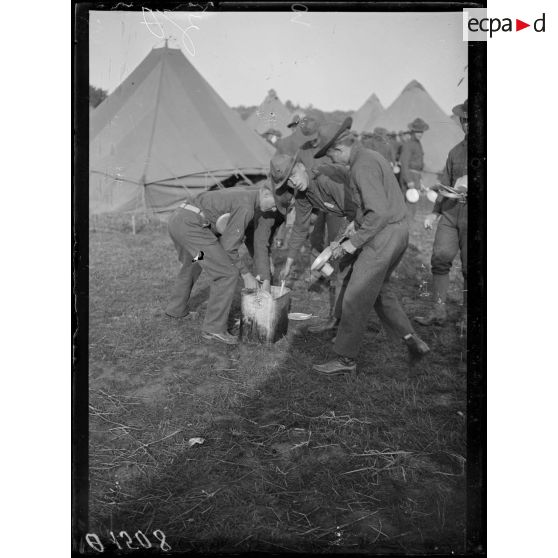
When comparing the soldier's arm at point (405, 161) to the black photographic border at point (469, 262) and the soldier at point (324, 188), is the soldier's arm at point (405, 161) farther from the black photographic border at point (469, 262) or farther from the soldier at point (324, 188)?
the black photographic border at point (469, 262)

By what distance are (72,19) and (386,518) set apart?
293 centimetres

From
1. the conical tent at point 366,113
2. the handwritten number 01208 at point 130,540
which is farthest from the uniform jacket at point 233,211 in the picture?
the conical tent at point 366,113

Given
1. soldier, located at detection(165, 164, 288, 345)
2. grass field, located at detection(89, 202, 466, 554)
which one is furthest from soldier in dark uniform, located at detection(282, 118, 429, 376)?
soldier, located at detection(165, 164, 288, 345)

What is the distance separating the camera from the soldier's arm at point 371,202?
13.5 ft

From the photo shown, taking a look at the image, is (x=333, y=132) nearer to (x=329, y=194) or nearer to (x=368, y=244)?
(x=329, y=194)

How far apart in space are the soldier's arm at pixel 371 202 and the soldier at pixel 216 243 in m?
1.06

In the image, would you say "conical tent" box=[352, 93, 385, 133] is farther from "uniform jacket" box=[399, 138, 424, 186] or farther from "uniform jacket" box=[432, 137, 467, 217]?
"uniform jacket" box=[432, 137, 467, 217]

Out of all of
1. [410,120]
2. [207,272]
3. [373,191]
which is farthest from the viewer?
[410,120]

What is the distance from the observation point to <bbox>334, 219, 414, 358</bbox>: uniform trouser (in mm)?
4219

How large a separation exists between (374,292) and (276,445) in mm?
1325

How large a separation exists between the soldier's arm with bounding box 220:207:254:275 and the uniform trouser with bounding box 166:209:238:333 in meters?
0.09

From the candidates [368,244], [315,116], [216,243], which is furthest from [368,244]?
[315,116]

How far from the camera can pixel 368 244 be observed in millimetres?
4230

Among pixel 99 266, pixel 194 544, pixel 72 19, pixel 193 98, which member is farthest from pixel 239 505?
pixel 193 98
